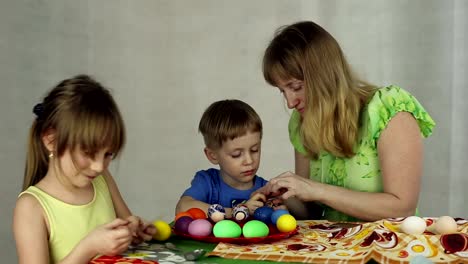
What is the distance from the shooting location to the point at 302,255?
1.51m

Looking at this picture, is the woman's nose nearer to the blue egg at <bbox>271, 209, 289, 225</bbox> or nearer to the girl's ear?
the blue egg at <bbox>271, 209, 289, 225</bbox>

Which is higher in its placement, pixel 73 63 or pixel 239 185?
pixel 73 63

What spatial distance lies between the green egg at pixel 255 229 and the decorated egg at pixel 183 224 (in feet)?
0.53

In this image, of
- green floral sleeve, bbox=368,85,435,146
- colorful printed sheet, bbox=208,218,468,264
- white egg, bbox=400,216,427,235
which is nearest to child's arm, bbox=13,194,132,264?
colorful printed sheet, bbox=208,218,468,264

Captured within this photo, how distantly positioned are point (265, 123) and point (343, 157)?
1880 mm

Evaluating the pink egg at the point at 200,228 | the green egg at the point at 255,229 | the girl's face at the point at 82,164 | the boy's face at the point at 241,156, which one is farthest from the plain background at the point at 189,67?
the green egg at the point at 255,229

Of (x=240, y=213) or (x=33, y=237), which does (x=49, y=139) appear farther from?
(x=240, y=213)

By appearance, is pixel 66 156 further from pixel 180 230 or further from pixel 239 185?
pixel 239 185

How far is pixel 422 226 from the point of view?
158 centimetres

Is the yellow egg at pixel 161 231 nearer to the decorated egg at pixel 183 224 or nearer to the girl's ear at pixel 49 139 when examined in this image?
the decorated egg at pixel 183 224

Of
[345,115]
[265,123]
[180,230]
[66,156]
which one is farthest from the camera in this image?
[265,123]

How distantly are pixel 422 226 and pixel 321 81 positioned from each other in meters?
0.57

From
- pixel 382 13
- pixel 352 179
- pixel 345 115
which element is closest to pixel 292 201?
pixel 352 179

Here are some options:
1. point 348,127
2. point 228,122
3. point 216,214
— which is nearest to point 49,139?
point 216,214
